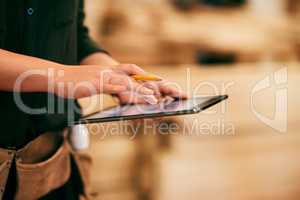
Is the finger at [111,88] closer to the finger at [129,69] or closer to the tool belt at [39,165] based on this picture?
the finger at [129,69]

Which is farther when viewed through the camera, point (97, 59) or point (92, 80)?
point (97, 59)

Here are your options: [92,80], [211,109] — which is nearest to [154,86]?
[92,80]

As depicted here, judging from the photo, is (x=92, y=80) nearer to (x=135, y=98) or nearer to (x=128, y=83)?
(x=128, y=83)

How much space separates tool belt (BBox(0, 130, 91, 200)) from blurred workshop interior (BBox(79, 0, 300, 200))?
2.07 ft

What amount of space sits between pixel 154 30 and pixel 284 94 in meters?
0.68

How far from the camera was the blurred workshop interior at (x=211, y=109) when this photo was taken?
4.85 ft

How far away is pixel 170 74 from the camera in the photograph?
1521 mm

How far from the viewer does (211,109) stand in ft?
5.14

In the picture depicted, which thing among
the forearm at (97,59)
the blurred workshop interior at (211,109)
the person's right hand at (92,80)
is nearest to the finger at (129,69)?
the person's right hand at (92,80)

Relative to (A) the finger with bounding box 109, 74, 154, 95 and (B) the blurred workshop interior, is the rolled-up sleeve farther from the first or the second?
(B) the blurred workshop interior

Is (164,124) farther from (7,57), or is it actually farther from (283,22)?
(7,57)

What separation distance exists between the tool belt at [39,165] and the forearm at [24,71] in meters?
0.14

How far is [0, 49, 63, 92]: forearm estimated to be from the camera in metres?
0.54

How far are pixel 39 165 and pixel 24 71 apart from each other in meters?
0.22
